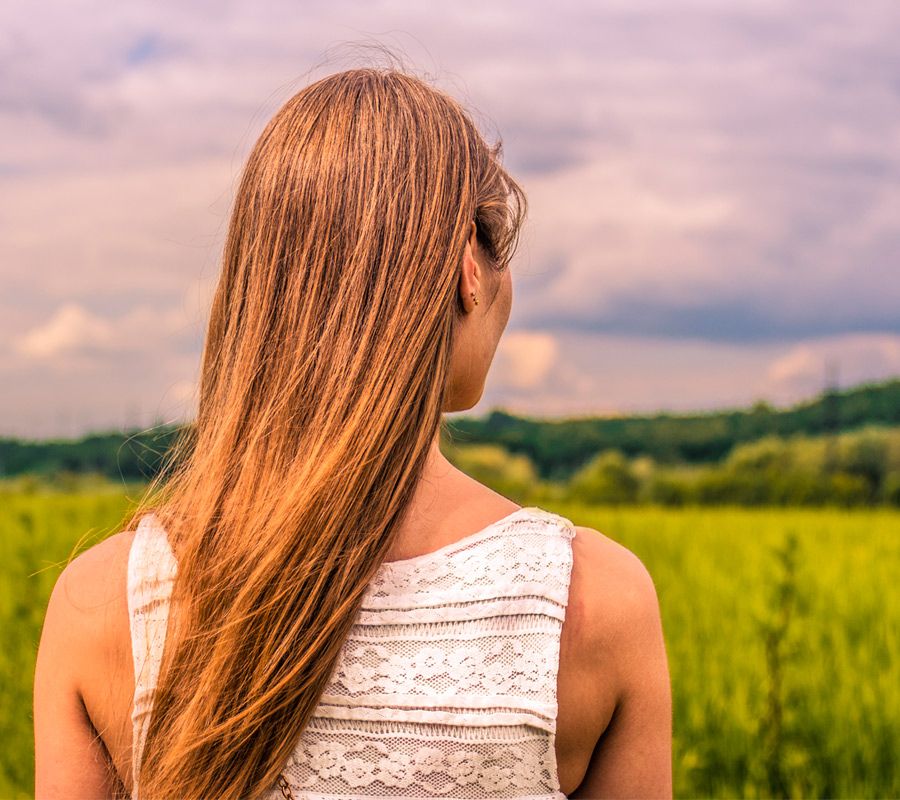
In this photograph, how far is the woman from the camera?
3.62 feet

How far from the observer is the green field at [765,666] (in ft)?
11.4

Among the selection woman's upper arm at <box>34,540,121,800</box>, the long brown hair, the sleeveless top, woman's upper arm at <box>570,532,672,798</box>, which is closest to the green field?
woman's upper arm at <box>34,540,121,800</box>

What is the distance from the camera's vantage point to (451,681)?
3.59ft

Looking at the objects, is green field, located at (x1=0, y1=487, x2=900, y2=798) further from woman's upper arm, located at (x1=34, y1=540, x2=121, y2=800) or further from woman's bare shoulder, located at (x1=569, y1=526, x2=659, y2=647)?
woman's bare shoulder, located at (x1=569, y1=526, x2=659, y2=647)

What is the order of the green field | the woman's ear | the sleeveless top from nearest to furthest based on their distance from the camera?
the sleeveless top, the woman's ear, the green field

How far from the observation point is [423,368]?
3.82 ft

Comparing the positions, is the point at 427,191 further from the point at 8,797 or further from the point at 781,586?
the point at 8,797

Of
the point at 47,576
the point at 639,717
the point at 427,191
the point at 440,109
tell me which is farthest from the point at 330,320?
the point at 47,576

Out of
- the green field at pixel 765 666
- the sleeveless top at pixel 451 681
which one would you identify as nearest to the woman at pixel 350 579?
the sleeveless top at pixel 451 681

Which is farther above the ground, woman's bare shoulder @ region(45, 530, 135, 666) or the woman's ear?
the woman's ear

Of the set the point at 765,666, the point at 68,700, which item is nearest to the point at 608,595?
the point at 68,700

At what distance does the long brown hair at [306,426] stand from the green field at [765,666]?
0.93 m

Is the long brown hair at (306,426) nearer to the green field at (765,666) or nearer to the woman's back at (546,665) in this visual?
the woman's back at (546,665)

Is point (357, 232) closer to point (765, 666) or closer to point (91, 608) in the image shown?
point (91, 608)
